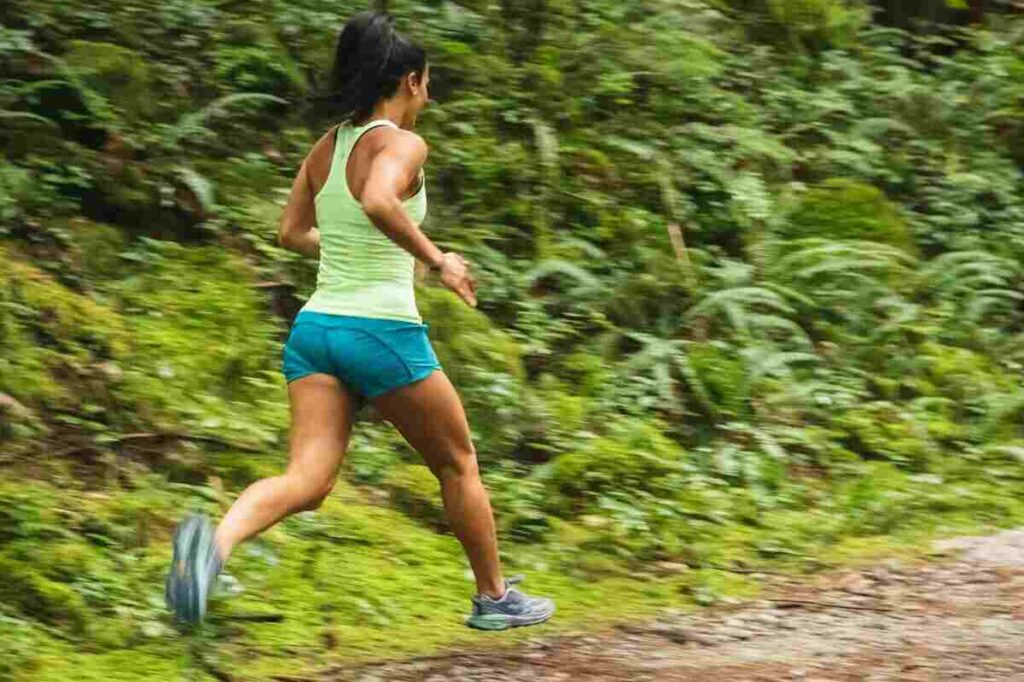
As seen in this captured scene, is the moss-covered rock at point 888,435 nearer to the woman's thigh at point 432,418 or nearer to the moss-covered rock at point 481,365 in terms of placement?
the moss-covered rock at point 481,365

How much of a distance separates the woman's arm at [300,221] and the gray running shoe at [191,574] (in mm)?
1168

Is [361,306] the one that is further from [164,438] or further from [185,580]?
[164,438]

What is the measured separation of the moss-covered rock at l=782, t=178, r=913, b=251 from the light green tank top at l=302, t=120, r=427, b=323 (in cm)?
548

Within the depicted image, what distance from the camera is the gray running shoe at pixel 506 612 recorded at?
5457mm

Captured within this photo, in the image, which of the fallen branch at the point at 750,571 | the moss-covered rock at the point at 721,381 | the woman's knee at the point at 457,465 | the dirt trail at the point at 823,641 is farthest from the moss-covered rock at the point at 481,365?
the woman's knee at the point at 457,465

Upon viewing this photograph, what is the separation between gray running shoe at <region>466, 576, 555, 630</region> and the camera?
546cm

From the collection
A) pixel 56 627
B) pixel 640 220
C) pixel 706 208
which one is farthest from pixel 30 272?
pixel 706 208

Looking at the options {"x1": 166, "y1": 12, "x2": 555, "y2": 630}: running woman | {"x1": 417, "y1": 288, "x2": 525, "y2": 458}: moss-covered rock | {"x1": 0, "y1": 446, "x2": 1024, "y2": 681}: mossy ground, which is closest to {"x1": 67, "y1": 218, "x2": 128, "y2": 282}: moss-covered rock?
{"x1": 417, "y1": 288, "x2": 525, "y2": 458}: moss-covered rock

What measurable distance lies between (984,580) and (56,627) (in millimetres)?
3784

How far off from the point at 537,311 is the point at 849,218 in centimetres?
255

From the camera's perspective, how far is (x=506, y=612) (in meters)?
5.47

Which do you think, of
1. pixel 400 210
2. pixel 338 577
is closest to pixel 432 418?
pixel 400 210

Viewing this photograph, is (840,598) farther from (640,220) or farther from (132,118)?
(132,118)

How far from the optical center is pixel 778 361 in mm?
8648
